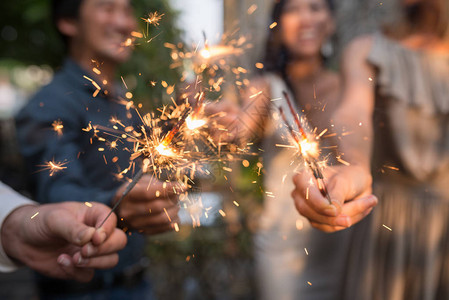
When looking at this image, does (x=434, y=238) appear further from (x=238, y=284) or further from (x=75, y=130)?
(x=238, y=284)

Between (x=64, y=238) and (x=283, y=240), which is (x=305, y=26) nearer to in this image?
(x=283, y=240)

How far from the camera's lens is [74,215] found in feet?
2.51

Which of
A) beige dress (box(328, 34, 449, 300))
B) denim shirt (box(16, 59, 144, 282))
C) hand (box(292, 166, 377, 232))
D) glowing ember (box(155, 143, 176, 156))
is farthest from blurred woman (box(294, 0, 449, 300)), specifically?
denim shirt (box(16, 59, 144, 282))

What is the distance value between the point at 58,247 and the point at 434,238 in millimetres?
1245

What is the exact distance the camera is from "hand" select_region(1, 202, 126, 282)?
72 cm

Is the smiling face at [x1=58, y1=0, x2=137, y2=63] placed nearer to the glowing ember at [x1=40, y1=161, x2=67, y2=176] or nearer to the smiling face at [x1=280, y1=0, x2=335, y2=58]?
the glowing ember at [x1=40, y1=161, x2=67, y2=176]

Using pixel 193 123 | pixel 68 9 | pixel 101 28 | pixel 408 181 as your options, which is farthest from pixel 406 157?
pixel 68 9

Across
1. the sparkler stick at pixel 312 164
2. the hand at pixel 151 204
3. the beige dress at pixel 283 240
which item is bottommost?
the beige dress at pixel 283 240

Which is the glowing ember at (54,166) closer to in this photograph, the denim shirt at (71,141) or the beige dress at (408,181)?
the denim shirt at (71,141)

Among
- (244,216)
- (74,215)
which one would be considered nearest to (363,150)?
(74,215)

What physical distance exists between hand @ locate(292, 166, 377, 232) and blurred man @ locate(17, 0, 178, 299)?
12.4 inches

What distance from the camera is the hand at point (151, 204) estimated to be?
29.9 inches

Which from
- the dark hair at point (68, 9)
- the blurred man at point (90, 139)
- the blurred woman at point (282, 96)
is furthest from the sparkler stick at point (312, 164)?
the dark hair at point (68, 9)

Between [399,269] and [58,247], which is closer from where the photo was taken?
[58,247]
